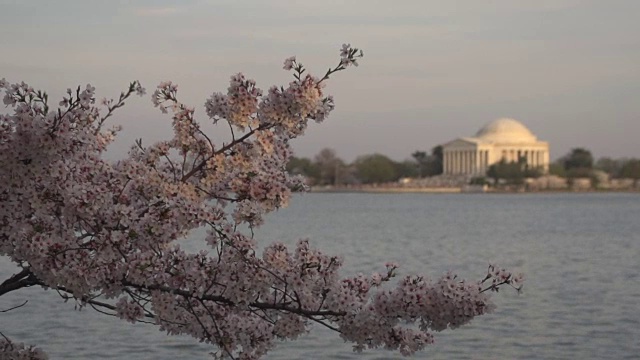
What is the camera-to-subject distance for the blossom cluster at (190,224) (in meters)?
6.91

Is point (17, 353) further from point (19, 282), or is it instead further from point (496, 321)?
point (496, 321)

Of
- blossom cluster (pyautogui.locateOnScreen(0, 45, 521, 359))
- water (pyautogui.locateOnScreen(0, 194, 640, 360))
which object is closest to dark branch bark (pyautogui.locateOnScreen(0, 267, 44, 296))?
blossom cluster (pyautogui.locateOnScreen(0, 45, 521, 359))

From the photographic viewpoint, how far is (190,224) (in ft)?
23.1

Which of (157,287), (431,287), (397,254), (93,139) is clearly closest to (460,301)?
(431,287)

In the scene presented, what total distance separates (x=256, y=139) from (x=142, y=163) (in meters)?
0.94

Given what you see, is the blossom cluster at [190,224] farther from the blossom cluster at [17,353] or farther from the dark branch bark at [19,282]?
the blossom cluster at [17,353]

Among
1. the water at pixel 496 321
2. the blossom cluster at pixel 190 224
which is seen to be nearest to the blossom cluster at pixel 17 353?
the blossom cluster at pixel 190 224

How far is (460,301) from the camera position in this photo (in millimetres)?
7184

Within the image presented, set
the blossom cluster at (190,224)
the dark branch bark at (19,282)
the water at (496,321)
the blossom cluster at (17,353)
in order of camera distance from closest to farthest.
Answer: the blossom cluster at (190,224)
the dark branch bark at (19,282)
the blossom cluster at (17,353)
the water at (496,321)

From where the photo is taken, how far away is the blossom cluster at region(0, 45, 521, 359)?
22.7 ft

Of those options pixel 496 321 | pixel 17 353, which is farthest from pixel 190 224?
pixel 496 321

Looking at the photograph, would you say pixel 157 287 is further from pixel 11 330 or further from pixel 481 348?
pixel 11 330

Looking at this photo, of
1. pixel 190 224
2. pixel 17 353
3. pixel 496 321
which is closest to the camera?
pixel 190 224

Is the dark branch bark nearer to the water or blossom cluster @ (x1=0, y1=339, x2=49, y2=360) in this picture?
blossom cluster @ (x1=0, y1=339, x2=49, y2=360)
